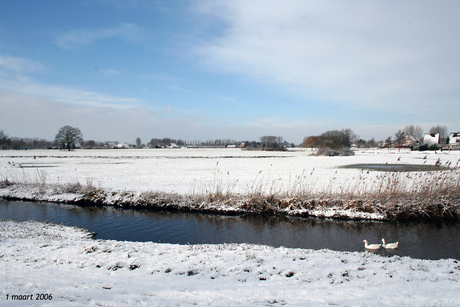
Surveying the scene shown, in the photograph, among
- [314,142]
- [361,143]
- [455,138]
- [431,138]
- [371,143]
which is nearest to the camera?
[314,142]

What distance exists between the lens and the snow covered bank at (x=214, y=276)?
13.9 ft

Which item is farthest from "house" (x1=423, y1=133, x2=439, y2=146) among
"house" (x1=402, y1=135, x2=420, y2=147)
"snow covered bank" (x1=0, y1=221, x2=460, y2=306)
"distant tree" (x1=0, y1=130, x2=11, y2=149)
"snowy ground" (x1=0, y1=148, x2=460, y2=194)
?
"distant tree" (x1=0, y1=130, x2=11, y2=149)

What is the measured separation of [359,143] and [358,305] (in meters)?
145

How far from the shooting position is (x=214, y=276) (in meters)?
5.25

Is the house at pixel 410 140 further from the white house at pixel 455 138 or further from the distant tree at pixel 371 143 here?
the distant tree at pixel 371 143

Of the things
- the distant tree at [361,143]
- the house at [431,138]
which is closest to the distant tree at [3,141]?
the distant tree at [361,143]

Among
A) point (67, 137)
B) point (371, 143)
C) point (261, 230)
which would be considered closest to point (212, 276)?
point (261, 230)

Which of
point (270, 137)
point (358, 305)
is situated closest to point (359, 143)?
point (270, 137)

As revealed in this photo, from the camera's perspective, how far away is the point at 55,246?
680 centimetres

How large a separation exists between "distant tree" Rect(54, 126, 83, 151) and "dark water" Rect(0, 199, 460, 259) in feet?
331

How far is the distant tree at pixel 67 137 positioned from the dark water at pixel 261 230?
331 feet

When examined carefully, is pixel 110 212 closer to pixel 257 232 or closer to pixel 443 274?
pixel 257 232

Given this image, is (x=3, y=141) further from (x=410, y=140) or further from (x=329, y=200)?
(x=410, y=140)

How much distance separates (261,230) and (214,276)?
5.19 meters
